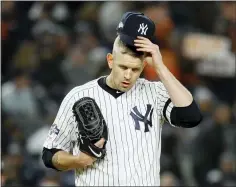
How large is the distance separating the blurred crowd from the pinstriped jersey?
3.05m

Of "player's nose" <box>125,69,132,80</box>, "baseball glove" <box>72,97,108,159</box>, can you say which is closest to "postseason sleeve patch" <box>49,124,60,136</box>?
"baseball glove" <box>72,97,108,159</box>

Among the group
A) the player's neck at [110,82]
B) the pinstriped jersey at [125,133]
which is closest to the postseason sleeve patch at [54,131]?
the pinstriped jersey at [125,133]

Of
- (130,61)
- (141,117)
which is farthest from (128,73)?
(141,117)

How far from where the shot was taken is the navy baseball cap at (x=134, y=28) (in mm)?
3504

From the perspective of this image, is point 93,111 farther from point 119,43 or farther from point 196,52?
point 196,52

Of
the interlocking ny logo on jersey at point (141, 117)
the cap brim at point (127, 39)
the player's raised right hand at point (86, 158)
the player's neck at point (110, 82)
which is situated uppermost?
the cap brim at point (127, 39)

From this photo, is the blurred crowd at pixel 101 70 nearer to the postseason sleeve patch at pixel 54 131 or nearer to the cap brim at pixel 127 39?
the postseason sleeve patch at pixel 54 131

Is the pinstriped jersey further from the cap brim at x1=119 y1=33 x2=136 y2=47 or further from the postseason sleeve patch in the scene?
the cap brim at x1=119 y1=33 x2=136 y2=47

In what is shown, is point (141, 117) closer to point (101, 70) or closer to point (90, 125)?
point (90, 125)

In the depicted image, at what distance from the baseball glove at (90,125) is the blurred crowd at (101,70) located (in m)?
3.26

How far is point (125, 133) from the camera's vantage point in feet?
11.8

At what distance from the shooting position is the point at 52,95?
7824 millimetres

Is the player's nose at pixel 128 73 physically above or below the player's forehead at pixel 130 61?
below

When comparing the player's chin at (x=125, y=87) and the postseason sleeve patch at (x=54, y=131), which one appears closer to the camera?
the player's chin at (x=125, y=87)
